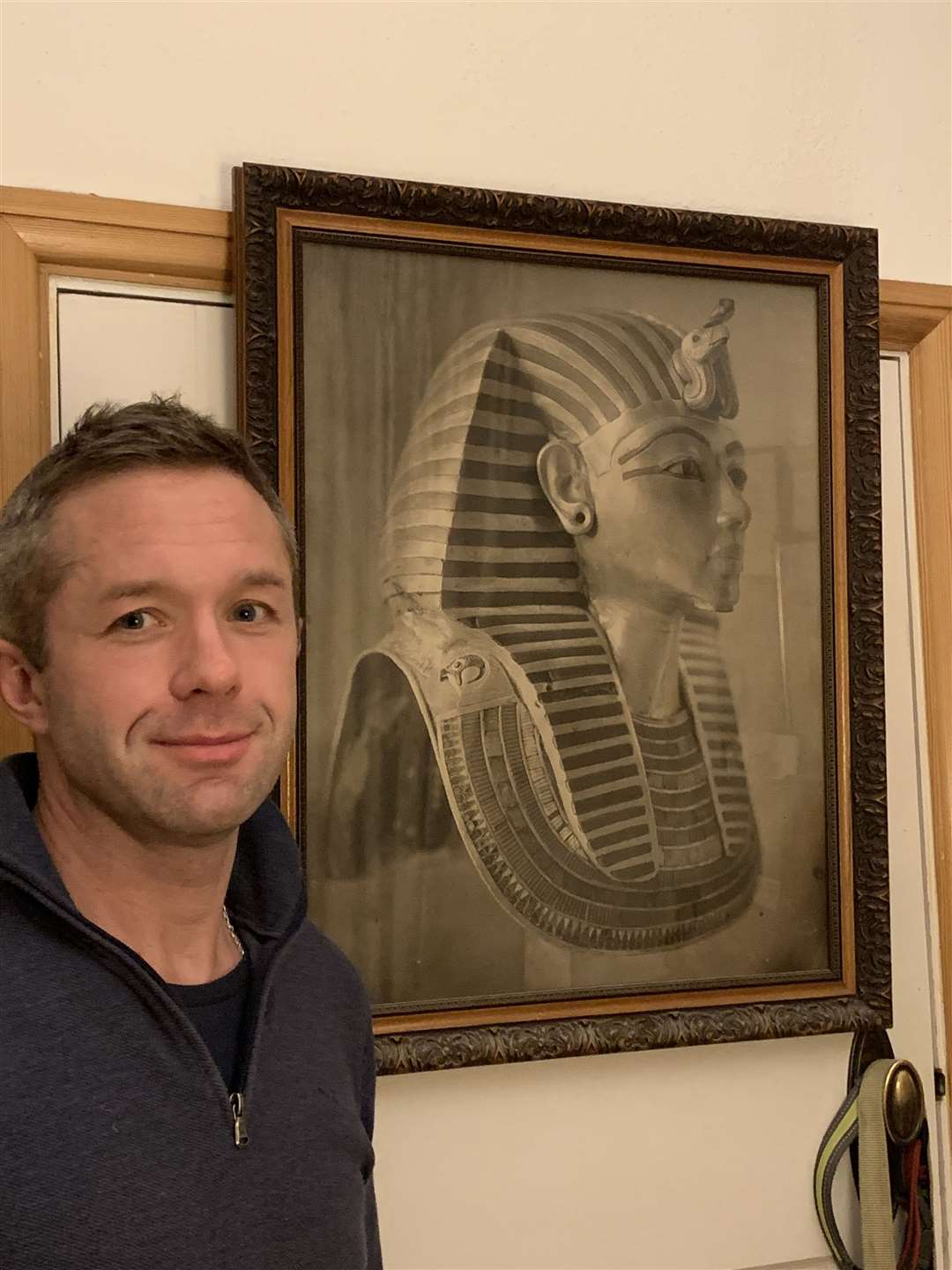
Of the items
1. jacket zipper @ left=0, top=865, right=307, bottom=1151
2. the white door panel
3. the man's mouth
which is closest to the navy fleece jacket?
jacket zipper @ left=0, top=865, right=307, bottom=1151

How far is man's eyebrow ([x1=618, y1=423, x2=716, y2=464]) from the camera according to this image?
1.39 metres

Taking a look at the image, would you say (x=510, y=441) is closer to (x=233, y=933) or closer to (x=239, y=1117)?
(x=233, y=933)

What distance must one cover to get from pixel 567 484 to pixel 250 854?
500 millimetres

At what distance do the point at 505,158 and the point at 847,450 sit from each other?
0.48 m

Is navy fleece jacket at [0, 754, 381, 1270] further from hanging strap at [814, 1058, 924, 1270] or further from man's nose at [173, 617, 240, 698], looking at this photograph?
hanging strap at [814, 1058, 924, 1270]

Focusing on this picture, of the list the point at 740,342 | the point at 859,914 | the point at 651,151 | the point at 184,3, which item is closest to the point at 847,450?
the point at 740,342

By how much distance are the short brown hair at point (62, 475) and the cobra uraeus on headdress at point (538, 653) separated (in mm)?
360

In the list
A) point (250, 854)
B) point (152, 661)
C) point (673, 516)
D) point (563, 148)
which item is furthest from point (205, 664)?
point (563, 148)

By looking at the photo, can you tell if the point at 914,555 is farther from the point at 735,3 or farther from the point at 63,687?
the point at 63,687

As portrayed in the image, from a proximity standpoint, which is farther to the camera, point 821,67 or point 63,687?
point 821,67

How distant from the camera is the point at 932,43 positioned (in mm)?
1573

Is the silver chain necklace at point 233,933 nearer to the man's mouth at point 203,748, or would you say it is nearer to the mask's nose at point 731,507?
the man's mouth at point 203,748

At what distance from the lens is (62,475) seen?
0.95 m

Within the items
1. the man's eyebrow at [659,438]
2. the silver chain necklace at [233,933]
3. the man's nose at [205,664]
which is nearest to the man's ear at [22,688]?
the man's nose at [205,664]
